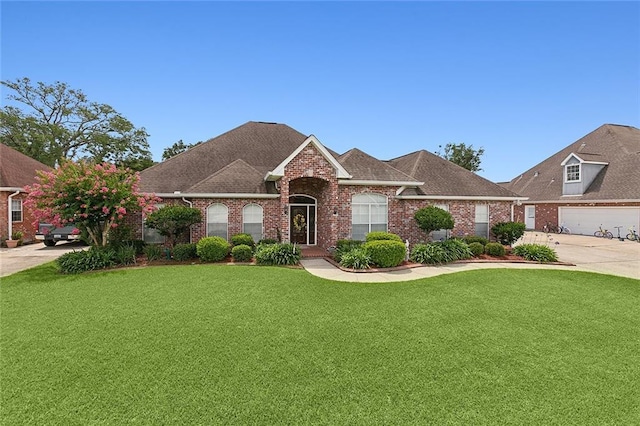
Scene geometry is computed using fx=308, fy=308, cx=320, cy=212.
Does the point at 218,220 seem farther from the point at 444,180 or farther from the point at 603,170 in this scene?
the point at 603,170

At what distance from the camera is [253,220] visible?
15.1 m

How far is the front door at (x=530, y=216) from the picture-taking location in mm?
30047

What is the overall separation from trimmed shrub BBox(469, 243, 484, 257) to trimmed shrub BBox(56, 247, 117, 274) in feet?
49.5

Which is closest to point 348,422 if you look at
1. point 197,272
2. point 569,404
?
point 569,404

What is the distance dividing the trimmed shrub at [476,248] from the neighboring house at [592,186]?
53.4ft

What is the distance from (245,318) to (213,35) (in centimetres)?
1161

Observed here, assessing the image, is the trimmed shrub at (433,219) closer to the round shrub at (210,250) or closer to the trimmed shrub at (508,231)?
the trimmed shrub at (508,231)

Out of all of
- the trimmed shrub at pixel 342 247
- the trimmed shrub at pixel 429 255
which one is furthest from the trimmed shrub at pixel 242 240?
the trimmed shrub at pixel 429 255

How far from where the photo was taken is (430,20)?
42.3 feet

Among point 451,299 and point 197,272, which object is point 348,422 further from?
point 197,272

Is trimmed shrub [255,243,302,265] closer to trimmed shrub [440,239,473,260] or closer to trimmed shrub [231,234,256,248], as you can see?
trimmed shrub [231,234,256,248]

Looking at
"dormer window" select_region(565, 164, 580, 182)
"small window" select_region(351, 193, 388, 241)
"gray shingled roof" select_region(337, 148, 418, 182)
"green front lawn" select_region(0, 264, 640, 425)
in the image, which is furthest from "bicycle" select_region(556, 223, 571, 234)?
"green front lawn" select_region(0, 264, 640, 425)

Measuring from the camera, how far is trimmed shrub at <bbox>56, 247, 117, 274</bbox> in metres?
11.1

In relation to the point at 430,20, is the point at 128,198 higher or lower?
lower
